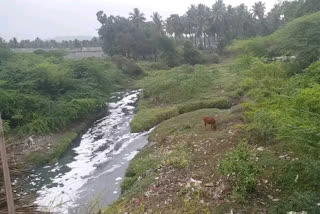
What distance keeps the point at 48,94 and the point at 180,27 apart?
3591 cm

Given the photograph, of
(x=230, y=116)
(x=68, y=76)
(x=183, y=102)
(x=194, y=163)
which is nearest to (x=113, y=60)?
(x=68, y=76)

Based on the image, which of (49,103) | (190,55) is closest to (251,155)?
(49,103)

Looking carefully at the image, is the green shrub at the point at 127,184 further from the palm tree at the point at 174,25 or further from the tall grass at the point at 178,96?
the palm tree at the point at 174,25

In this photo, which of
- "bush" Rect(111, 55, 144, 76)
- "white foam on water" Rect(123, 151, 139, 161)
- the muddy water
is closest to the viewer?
the muddy water

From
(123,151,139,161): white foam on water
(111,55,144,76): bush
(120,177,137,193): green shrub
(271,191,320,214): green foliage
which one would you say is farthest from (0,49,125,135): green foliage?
(271,191,320,214): green foliage

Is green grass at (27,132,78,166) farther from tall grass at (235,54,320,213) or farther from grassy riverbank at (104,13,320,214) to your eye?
tall grass at (235,54,320,213)

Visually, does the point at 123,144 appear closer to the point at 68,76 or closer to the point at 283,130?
the point at 68,76

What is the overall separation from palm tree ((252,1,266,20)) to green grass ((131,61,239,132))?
28.6 m

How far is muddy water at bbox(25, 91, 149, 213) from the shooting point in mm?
9906

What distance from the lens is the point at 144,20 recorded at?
52.2m

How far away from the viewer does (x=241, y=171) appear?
252 inches

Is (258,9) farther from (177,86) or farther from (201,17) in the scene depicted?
(177,86)

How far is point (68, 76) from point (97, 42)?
45155 mm

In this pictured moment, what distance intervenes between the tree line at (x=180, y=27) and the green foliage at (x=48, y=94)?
16914 millimetres
